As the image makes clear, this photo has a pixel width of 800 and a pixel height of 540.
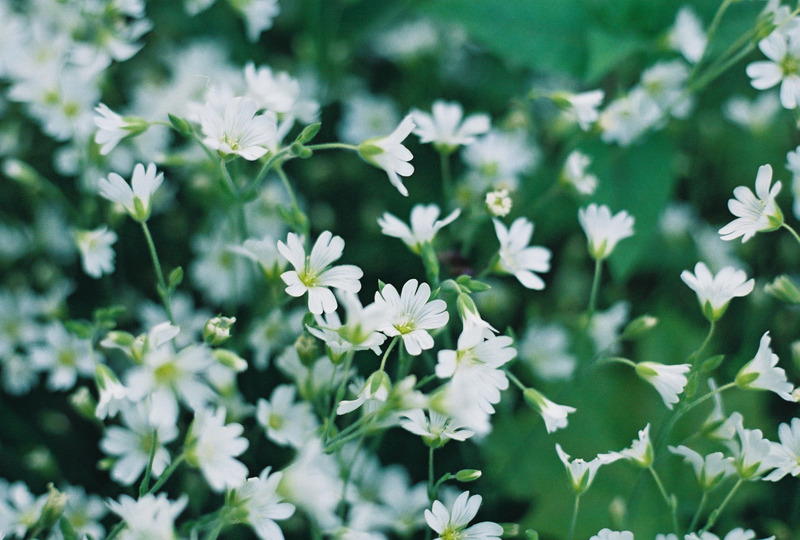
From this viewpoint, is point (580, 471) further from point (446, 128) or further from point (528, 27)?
point (528, 27)

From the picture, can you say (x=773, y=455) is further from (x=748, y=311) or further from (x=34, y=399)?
(x=34, y=399)

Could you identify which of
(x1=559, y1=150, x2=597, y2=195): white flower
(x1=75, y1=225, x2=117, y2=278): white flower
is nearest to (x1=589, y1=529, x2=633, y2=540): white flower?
(x1=559, y1=150, x2=597, y2=195): white flower

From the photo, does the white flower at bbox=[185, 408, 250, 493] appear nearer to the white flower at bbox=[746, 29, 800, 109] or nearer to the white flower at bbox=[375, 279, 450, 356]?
the white flower at bbox=[375, 279, 450, 356]

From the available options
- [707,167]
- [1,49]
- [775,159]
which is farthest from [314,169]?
[775,159]

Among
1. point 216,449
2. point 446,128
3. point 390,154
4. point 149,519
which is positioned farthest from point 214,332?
point 446,128

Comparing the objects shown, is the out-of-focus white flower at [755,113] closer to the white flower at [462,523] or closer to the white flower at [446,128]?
the white flower at [446,128]

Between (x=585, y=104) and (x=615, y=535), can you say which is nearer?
(x=615, y=535)
